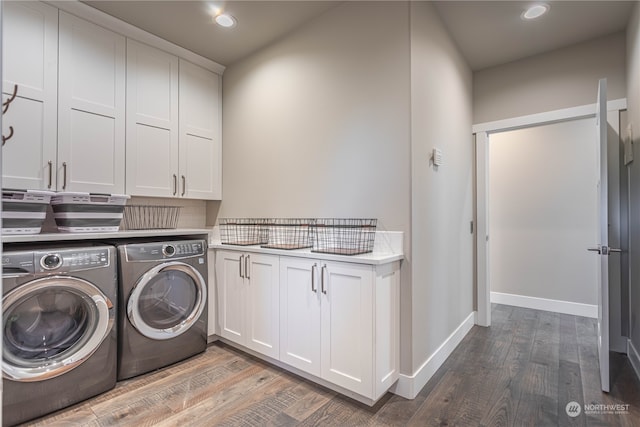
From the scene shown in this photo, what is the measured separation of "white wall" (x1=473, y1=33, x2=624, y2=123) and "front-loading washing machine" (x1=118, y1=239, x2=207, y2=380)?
120 inches

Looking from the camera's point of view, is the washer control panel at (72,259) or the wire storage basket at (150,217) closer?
the washer control panel at (72,259)

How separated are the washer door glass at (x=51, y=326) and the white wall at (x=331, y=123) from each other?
141 cm

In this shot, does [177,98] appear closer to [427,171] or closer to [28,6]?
[28,6]

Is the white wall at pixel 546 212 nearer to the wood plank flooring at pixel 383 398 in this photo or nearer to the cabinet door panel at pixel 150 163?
the wood plank flooring at pixel 383 398

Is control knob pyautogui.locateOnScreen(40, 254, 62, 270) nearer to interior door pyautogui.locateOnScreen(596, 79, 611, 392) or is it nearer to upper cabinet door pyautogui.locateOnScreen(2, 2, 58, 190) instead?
upper cabinet door pyautogui.locateOnScreen(2, 2, 58, 190)

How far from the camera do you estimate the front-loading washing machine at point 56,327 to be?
6.24 ft

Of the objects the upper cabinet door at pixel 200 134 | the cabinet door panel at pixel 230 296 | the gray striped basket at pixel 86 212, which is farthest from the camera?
the upper cabinet door at pixel 200 134

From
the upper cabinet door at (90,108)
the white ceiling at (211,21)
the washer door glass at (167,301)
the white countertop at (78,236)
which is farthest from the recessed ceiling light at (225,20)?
the washer door glass at (167,301)

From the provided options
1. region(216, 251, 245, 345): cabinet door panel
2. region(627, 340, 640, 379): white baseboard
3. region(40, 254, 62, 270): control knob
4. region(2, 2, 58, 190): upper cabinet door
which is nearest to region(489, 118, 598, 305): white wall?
region(627, 340, 640, 379): white baseboard

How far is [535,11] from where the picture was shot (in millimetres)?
2527

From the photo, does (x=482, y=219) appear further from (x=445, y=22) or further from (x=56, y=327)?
(x=56, y=327)

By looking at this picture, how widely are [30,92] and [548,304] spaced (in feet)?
17.0

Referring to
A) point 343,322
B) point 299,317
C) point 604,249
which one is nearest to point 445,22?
point 604,249

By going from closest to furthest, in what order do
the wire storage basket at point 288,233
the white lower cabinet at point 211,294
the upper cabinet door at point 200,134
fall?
1. the wire storage basket at point 288,233
2. the white lower cabinet at point 211,294
3. the upper cabinet door at point 200,134
